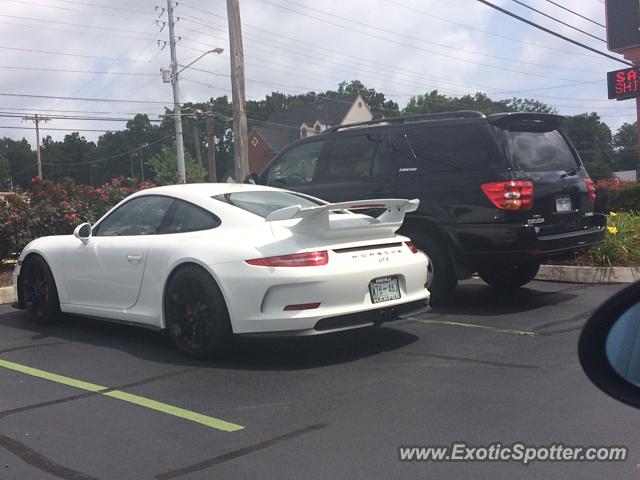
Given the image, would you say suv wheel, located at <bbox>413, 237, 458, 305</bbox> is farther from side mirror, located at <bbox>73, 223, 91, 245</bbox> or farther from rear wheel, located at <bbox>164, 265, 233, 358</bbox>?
side mirror, located at <bbox>73, 223, 91, 245</bbox>

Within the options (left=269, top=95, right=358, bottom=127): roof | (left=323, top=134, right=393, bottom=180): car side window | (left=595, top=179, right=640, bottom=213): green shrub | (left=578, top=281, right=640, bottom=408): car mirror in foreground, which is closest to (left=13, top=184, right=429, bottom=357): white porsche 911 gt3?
(left=323, top=134, right=393, bottom=180): car side window

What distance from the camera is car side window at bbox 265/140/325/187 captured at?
8906 mm

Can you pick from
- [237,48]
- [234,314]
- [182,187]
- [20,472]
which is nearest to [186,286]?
[234,314]

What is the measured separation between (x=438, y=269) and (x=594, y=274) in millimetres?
2517

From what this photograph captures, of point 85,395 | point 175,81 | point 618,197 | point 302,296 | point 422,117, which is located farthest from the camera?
point 175,81

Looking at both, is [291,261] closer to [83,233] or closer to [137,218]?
[137,218]

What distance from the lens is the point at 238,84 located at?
1537cm

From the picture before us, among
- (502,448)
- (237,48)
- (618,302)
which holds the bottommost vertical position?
(502,448)

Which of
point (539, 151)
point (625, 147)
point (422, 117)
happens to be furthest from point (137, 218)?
point (625, 147)

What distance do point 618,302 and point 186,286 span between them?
13.4 feet

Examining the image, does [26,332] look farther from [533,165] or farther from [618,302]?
[618,302]

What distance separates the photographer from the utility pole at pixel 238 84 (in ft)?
50.1

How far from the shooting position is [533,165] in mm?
7395

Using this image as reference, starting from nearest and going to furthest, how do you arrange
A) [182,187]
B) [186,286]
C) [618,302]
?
[618,302] < [186,286] < [182,187]
